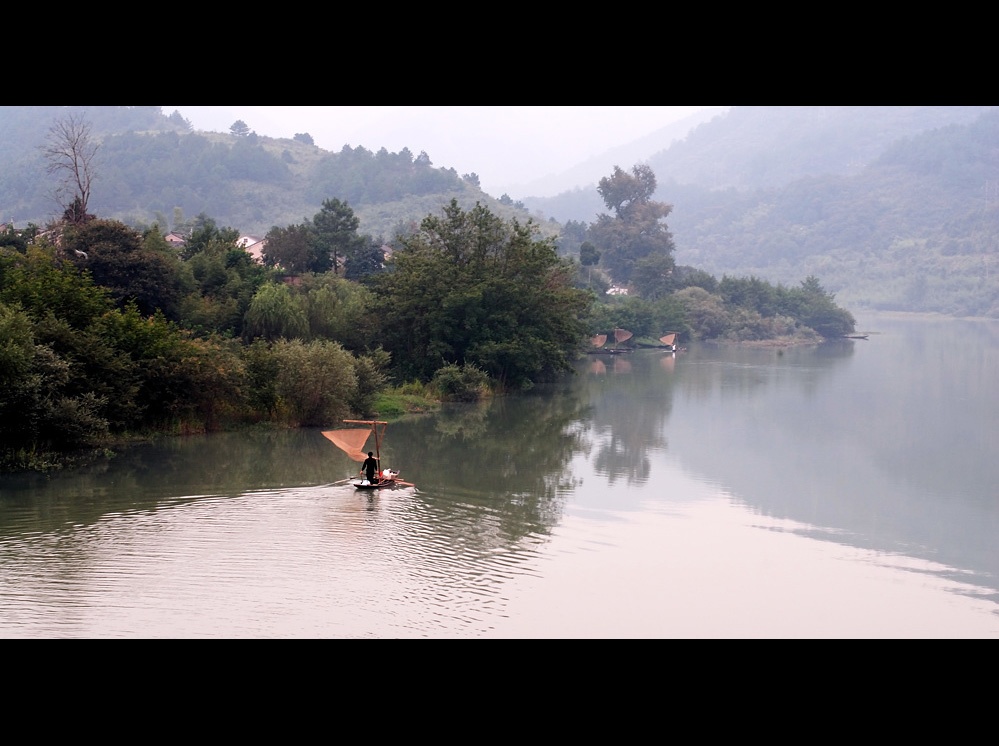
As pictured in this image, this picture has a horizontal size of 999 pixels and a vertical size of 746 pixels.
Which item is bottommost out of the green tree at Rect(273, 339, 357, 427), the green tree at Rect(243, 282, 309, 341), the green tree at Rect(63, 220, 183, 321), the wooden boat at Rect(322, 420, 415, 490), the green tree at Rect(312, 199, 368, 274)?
the wooden boat at Rect(322, 420, 415, 490)

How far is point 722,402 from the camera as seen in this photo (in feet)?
85.6

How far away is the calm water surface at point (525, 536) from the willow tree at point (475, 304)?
313 centimetres

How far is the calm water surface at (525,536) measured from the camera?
8320mm

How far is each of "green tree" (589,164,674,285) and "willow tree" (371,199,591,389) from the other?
145 ft

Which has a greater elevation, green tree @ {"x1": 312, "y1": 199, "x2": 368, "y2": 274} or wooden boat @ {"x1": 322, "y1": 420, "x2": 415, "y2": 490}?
green tree @ {"x1": 312, "y1": 199, "x2": 368, "y2": 274}

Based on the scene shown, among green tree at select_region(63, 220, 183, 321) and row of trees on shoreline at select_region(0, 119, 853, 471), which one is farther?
green tree at select_region(63, 220, 183, 321)

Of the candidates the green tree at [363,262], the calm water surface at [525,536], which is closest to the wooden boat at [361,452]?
the calm water surface at [525,536]

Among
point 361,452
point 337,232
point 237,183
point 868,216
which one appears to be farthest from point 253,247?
point 868,216

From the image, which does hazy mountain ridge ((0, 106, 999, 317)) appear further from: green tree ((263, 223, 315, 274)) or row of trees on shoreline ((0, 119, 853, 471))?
row of trees on shoreline ((0, 119, 853, 471))

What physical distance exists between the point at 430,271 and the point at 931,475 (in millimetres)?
13028

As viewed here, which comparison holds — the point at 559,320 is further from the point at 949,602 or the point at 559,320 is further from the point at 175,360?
the point at 949,602

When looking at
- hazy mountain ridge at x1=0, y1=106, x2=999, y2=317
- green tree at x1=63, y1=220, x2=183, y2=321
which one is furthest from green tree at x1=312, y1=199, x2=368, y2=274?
hazy mountain ridge at x1=0, y1=106, x2=999, y2=317

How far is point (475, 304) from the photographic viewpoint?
2450 centimetres

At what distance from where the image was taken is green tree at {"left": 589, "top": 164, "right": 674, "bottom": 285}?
7344 cm
